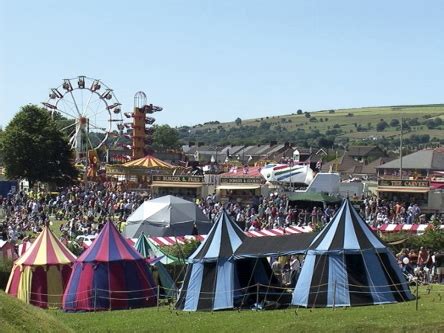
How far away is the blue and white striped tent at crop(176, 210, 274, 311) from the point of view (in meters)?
24.7

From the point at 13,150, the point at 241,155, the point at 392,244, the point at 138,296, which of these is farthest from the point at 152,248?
the point at 241,155

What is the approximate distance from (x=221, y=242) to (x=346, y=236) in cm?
349

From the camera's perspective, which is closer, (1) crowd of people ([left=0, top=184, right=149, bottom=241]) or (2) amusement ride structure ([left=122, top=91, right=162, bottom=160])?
(1) crowd of people ([left=0, top=184, right=149, bottom=241])

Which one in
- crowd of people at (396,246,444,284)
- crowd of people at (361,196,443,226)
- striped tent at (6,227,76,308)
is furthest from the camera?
crowd of people at (361,196,443,226)

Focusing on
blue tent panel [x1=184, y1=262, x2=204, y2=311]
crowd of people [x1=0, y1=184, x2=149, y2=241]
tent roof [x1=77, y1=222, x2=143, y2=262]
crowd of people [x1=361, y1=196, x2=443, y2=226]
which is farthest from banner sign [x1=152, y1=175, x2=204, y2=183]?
blue tent panel [x1=184, y1=262, x2=204, y2=311]

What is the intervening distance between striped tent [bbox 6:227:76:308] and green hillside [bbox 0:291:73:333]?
24.6ft

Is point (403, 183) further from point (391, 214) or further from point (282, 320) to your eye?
point (282, 320)

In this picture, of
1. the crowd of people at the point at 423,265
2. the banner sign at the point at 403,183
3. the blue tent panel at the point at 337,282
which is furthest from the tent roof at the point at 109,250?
the banner sign at the point at 403,183

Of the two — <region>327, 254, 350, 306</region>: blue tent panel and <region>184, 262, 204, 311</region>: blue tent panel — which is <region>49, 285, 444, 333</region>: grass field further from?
<region>327, 254, 350, 306</region>: blue tent panel

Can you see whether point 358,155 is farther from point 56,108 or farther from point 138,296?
point 138,296

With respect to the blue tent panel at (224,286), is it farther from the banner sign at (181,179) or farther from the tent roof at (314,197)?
the banner sign at (181,179)

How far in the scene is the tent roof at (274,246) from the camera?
24719 mm

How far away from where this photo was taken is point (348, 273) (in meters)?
24.0

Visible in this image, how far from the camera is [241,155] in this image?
16450cm
